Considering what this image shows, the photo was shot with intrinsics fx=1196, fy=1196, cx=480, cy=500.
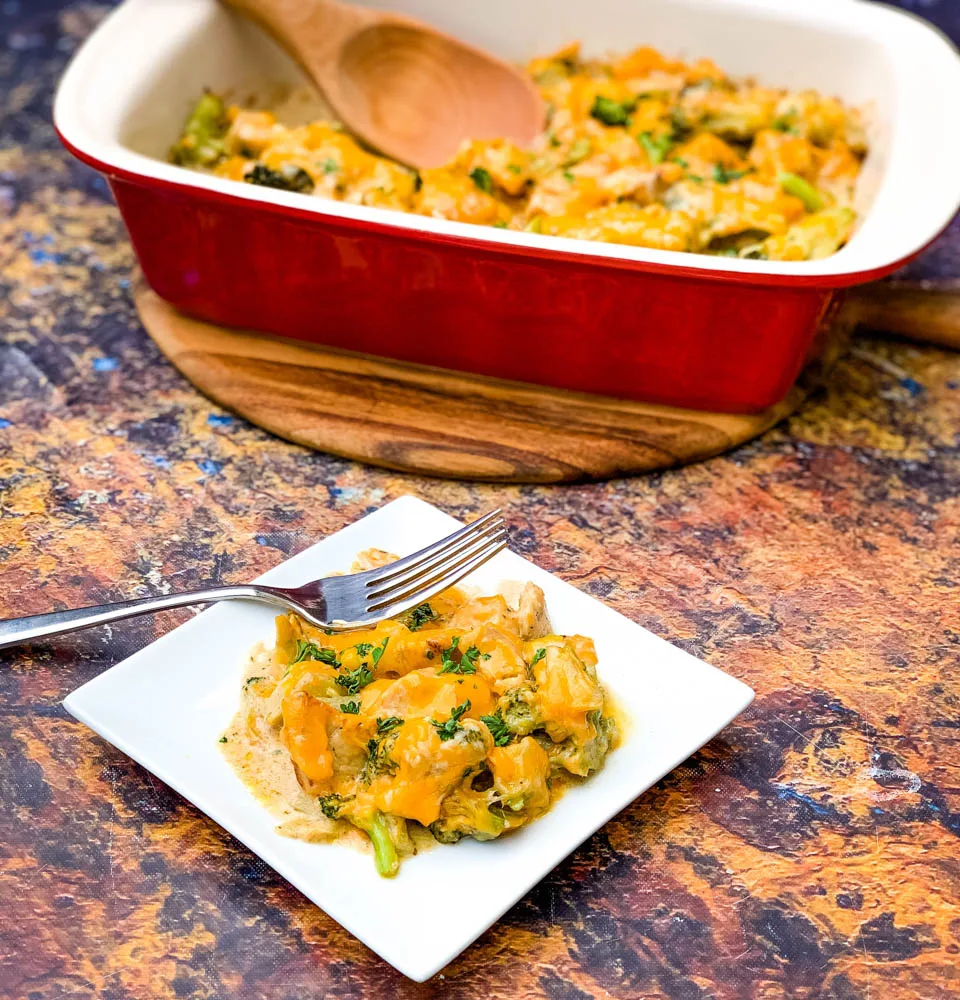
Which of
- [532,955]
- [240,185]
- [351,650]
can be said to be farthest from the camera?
[240,185]

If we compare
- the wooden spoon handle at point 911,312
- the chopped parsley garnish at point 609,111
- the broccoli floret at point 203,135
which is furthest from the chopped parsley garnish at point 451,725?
the chopped parsley garnish at point 609,111

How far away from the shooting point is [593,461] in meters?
1.86

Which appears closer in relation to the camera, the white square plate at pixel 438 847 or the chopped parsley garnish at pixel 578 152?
the white square plate at pixel 438 847

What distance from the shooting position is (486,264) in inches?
69.3

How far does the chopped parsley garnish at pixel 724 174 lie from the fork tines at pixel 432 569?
1.03 m

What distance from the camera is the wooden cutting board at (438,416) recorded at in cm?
187

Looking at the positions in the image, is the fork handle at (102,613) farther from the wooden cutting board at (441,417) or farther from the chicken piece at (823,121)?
the chicken piece at (823,121)

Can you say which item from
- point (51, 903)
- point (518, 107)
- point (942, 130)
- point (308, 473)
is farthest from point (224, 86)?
point (51, 903)

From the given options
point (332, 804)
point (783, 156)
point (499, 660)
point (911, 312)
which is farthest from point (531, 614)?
point (783, 156)

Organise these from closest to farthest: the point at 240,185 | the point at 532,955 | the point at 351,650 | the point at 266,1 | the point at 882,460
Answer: the point at 532,955 < the point at 351,650 < the point at 240,185 < the point at 882,460 < the point at 266,1

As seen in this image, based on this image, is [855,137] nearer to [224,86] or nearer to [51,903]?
[224,86]

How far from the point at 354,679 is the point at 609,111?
4.87ft

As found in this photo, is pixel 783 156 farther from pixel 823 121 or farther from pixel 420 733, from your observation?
pixel 420 733

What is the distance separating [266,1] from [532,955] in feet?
6.05
